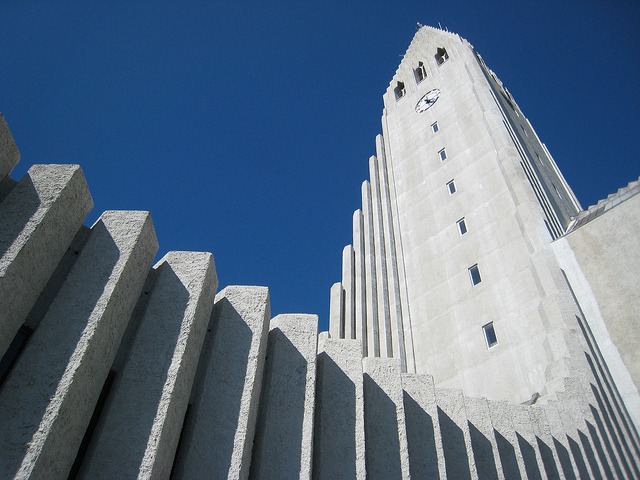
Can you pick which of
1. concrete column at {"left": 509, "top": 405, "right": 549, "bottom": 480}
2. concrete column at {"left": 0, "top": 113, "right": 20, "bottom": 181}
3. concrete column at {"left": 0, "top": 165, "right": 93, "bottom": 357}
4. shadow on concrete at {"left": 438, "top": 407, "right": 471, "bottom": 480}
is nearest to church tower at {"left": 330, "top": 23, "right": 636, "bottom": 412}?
concrete column at {"left": 509, "top": 405, "right": 549, "bottom": 480}

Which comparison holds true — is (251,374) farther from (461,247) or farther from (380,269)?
(380,269)

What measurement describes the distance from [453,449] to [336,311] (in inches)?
614

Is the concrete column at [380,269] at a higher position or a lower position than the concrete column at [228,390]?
higher

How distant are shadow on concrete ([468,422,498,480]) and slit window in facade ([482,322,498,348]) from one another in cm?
776

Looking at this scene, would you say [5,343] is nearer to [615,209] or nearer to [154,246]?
[154,246]

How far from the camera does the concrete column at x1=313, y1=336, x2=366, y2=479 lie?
18.3ft

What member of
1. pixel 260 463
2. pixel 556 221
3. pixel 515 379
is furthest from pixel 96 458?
pixel 556 221

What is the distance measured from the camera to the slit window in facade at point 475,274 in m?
17.2

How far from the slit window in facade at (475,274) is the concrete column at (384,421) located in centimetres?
1103

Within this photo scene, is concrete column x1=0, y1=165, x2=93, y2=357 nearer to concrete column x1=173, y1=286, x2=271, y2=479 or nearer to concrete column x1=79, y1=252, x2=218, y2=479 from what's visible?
concrete column x1=79, y1=252, x2=218, y2=479

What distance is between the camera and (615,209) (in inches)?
522

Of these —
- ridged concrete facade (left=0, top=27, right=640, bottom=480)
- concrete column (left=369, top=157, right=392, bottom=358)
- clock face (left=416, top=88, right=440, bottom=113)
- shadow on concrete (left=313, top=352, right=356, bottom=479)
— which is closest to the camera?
ridged concrete facade (left=0, top=27, right=640, bottom=480)

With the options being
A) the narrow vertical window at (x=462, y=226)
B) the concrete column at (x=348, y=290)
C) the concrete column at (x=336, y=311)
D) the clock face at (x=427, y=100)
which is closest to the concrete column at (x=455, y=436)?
the narrow vertical window at (x=462, y=226)

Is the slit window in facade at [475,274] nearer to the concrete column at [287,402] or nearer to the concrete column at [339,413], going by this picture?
the concrete column at [339,413]
